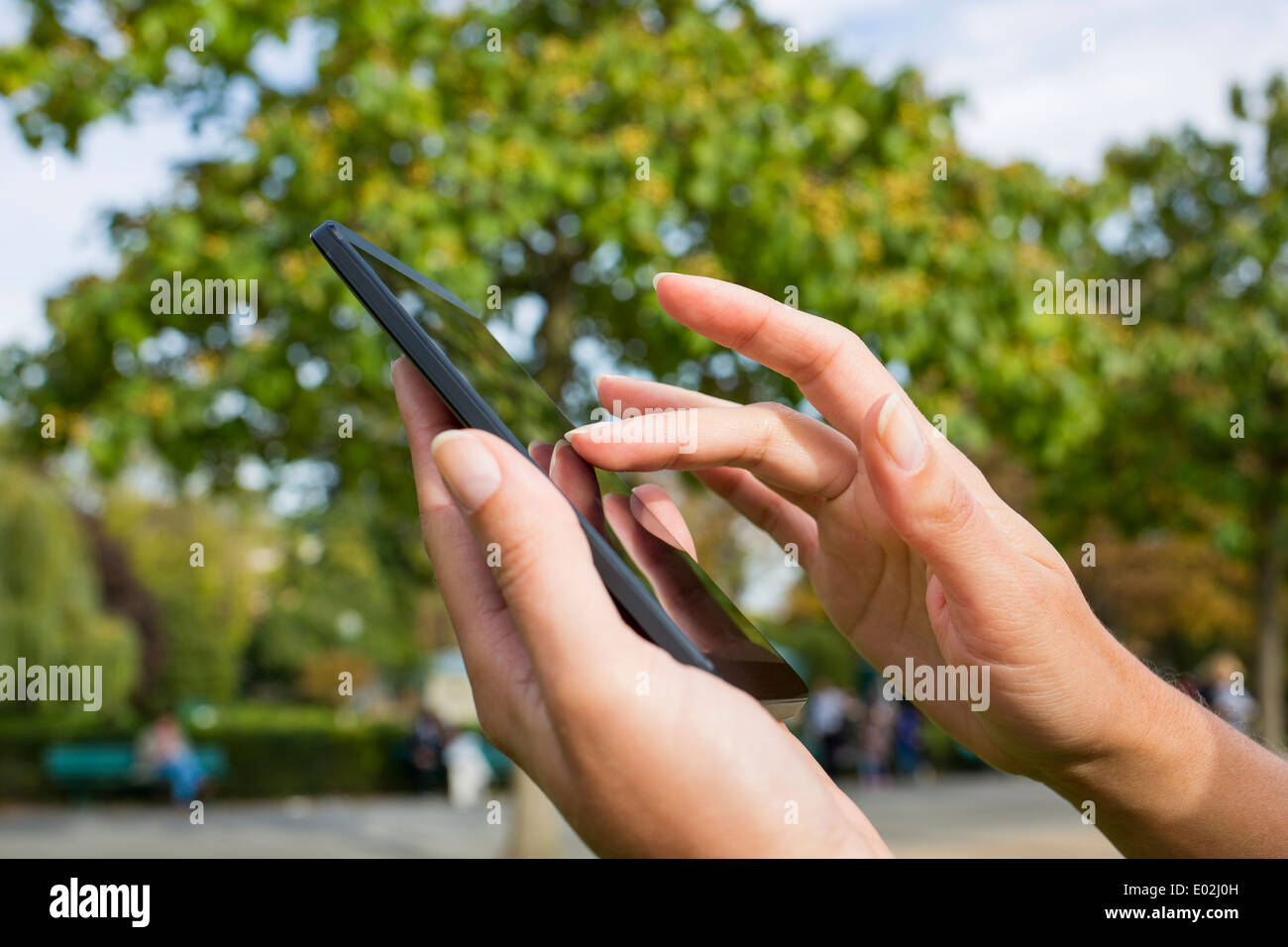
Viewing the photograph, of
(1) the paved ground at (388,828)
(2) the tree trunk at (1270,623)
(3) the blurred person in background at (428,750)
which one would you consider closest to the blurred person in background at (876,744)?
(1) the paved ground at (388,828)

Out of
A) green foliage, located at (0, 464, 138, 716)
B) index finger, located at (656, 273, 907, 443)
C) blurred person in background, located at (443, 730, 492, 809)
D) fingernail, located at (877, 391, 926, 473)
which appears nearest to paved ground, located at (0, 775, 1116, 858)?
blurred person in background, located at (443, 730, 492, 809)

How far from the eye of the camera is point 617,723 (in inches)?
34.4

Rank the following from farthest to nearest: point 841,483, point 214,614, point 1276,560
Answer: point 214,614
point 1276,560
point 841,483

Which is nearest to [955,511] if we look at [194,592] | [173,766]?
[173,766]

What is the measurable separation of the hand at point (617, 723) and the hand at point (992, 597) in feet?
1.08

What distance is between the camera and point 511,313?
26.1 ft

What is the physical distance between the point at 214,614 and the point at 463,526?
45.3 metres

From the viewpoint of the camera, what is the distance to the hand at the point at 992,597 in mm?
1216

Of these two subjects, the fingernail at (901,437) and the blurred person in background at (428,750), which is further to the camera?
the blurred person in background at (428,750)

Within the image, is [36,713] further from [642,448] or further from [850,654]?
[642,448]

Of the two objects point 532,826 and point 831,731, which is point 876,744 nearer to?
point 831,731

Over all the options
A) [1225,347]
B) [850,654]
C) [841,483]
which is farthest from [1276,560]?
[850,654]

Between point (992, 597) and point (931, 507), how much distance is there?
0.16 m

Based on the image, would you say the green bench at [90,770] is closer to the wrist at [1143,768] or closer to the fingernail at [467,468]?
the wrist at [1143,768]
